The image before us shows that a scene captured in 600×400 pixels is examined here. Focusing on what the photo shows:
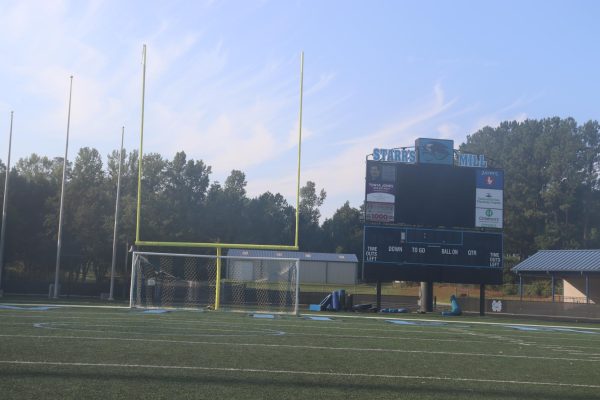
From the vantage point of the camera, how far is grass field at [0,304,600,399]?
6938mm

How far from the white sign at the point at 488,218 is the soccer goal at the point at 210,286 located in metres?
7.68

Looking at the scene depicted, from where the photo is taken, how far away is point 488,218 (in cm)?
2662

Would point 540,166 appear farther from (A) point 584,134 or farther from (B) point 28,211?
(B) point 28,211

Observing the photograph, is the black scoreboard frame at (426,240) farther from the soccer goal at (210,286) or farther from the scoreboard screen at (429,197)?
the soccer goal at (210,286)

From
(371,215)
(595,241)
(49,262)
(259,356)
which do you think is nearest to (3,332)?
(259,356)

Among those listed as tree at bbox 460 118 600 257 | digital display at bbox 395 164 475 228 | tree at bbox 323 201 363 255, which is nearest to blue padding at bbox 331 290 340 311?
digital display at bbox 395 164 475 228

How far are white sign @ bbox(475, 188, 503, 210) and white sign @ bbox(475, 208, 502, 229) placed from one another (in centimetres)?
18

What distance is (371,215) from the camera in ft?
86.5

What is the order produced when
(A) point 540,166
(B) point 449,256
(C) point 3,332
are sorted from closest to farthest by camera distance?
(C) point 3,332 → (B) point 449,256 → (A) point 540,166

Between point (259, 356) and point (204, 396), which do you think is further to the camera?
point (259, 356)

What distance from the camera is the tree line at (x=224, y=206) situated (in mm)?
42281

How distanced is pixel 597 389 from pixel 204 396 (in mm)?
4689

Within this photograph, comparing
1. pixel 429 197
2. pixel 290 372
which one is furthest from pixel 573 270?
pixel 290 372

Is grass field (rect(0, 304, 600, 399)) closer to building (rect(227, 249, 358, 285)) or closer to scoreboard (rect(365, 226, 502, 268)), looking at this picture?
scoreboard (rect(365, 226, 502, 268))
